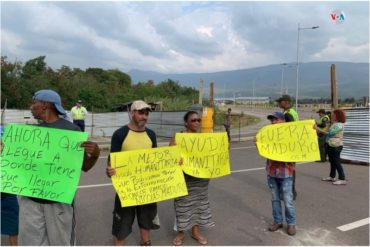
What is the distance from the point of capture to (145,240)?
4.12 meters

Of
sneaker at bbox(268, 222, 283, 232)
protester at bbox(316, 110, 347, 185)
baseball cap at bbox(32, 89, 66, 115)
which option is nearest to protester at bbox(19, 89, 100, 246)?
baseball cap at bbox(32, 89, 66, 115)

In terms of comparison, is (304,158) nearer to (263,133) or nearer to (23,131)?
(263,133)

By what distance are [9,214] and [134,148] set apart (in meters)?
1.64

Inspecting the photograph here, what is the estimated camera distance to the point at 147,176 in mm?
3873

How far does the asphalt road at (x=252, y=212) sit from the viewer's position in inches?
179

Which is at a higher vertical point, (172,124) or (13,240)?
(172,124)

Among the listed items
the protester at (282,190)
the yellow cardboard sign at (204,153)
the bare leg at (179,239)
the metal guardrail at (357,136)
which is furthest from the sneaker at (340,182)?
the bare leg at (179,239)

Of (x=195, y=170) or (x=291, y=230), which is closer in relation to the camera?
(x=195, y=170)

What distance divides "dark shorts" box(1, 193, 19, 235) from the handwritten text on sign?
0.89 meters

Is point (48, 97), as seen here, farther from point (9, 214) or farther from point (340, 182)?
point (340, 182)

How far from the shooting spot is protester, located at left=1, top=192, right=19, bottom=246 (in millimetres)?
3904

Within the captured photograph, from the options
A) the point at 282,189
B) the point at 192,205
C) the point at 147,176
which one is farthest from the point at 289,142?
the point at 147,176

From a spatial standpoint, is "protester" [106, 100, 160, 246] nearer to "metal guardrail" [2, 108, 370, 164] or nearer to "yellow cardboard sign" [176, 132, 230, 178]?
"yellow cardboard sign" [176, 132, 230, 178]

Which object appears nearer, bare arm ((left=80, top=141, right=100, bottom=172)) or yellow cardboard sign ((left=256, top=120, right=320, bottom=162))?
bare arm ((left=80, top=141, right=100, bottom=172))
